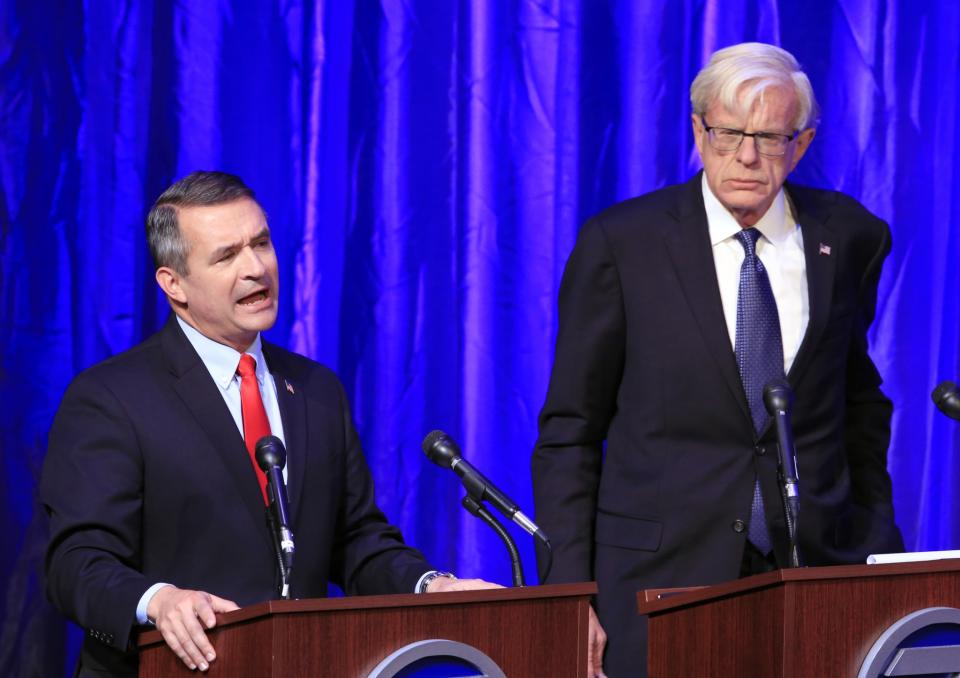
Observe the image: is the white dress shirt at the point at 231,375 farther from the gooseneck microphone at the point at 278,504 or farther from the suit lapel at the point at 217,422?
the gooseneck microphone at the point at 278,504

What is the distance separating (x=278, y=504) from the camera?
2504 mm

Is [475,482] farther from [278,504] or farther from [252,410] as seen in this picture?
[252,410]

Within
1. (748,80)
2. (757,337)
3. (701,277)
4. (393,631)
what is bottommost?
(393,631)

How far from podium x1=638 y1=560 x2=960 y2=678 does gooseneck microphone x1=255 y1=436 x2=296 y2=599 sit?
0.65m

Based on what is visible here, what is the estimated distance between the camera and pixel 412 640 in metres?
2.14

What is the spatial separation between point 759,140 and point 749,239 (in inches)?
8.0

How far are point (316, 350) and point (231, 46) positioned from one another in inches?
29.8

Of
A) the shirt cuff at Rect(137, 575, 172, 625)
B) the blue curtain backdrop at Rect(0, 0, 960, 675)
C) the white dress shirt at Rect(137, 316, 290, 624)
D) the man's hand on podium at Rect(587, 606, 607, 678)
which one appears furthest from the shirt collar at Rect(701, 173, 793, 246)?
the shirt cuff at Rect(137, 575, 172, 625)

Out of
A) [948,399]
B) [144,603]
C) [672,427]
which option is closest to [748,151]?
[672,427]

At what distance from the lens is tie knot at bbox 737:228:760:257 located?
315 cm

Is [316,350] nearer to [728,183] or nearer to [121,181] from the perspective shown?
[121,181]

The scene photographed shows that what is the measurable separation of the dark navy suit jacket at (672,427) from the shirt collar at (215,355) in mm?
653

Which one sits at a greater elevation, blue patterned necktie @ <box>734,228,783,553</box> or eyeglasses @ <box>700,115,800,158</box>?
eyeglasses @ <box>700,115,800,158</box>

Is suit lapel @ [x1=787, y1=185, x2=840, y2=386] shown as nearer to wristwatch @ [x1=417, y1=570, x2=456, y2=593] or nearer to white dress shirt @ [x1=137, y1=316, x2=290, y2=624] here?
wristwatch @ [x1=417, y1=570, x2=456, y2=593]
